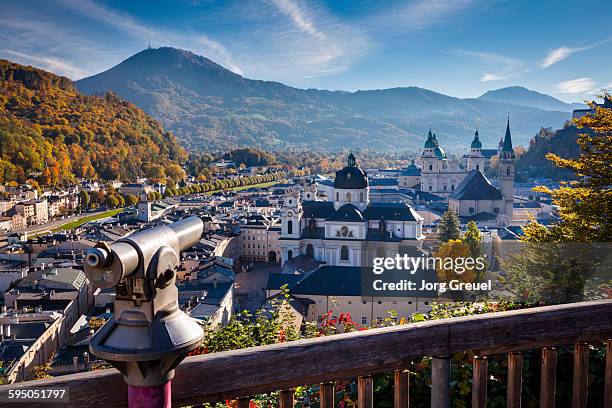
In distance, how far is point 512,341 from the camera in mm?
1836

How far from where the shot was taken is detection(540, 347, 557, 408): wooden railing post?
192cm

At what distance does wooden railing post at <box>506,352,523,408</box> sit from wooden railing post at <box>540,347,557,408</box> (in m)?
0.11

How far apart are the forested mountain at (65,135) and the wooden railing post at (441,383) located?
6047 cm

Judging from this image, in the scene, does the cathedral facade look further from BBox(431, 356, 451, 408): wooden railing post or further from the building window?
BBox(431, 356, 451, 408): wooden railing post

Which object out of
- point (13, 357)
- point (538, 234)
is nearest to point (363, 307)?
point (538, 234)

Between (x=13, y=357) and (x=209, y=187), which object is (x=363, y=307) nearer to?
(x=13, y=357)

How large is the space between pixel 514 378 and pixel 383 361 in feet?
1.65

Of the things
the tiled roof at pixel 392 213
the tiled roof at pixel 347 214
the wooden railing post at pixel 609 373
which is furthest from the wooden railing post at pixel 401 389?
the tiled roof at pixel 392 213

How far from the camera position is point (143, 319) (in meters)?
1.29

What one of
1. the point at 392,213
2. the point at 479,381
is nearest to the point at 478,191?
the point at 392,213

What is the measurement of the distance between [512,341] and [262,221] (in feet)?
112

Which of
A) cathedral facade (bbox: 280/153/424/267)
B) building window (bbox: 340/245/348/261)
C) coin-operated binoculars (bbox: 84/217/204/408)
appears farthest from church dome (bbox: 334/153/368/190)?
coin-operated binoculars (bbox: 84/217/204/408)

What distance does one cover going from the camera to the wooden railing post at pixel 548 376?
6.29 ft

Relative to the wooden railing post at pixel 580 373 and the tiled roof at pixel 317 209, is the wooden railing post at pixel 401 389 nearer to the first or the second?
the wooden railing post at pixel 580 373
